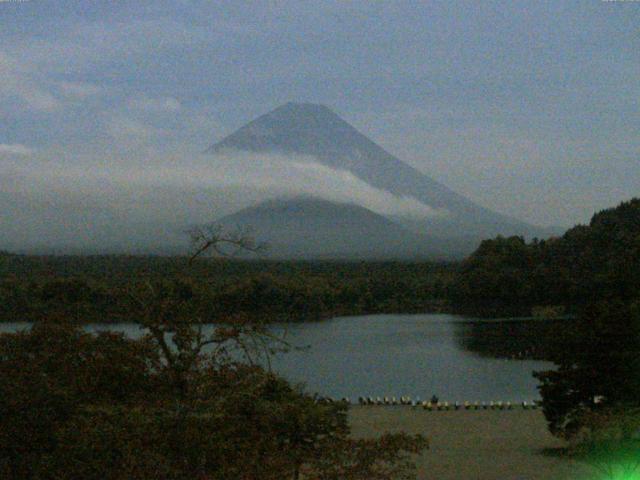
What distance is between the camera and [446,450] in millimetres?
11773

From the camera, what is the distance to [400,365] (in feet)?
82.6

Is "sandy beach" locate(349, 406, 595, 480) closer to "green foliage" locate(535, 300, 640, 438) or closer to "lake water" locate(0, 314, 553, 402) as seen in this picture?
"green foliage" locate(535, 300, 640, 438)

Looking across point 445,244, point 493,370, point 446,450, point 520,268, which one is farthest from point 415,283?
point 445,244

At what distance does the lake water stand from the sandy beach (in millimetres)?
1858

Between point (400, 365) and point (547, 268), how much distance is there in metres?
18.8

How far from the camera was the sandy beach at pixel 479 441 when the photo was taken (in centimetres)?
1015

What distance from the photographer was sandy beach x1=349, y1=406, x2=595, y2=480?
1015 cm

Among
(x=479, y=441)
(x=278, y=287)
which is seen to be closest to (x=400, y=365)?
(x=479, y=441)

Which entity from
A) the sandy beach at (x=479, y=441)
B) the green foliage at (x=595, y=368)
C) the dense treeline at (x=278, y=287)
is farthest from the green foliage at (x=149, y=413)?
the dense treeline at (x=278, y=287)

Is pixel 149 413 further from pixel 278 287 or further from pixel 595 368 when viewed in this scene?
pixel 278 287

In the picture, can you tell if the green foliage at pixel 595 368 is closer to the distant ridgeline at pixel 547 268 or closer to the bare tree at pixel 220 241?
the bare tree at pixel 220 241

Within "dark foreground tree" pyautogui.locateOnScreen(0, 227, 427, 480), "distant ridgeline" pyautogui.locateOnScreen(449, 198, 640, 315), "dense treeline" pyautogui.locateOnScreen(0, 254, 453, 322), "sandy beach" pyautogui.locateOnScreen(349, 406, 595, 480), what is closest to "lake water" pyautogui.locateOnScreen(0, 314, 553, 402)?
"dense treeline" pyautogui.locateOnScreen(0, 254, 453, 322)

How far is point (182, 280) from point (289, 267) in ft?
179

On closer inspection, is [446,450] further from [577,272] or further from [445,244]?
[445,244]
